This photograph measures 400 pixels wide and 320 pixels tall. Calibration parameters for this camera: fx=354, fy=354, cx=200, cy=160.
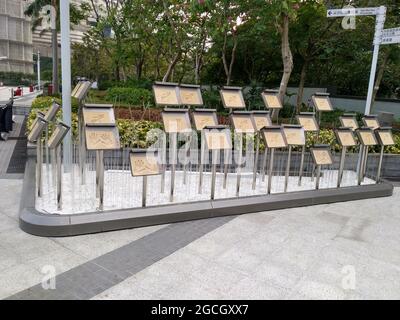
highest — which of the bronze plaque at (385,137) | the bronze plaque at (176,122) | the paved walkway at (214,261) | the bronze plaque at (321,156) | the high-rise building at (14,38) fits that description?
the high-rise building at (14,38)

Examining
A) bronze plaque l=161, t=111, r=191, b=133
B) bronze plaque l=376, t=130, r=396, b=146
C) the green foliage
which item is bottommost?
bronze plaque l=376, t=130, r=396, b=146

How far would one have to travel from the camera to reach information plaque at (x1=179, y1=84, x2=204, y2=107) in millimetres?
5010

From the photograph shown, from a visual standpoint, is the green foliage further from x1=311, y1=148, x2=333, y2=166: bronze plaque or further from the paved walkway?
the paved walkway

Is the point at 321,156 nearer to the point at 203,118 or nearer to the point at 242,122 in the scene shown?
the point at 242,122

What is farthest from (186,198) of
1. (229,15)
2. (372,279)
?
(229,15)

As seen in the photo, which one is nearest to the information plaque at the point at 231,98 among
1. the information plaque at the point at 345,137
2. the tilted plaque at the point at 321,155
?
the tilted plaque at the point at 321,155

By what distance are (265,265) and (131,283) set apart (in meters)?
1.28

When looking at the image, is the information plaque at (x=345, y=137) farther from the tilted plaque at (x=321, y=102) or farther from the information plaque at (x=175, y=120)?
the information plaque at (x=175, y=120)

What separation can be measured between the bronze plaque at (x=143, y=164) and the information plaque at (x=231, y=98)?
1672 millimetres

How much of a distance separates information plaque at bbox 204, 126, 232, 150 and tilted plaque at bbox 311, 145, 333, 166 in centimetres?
146

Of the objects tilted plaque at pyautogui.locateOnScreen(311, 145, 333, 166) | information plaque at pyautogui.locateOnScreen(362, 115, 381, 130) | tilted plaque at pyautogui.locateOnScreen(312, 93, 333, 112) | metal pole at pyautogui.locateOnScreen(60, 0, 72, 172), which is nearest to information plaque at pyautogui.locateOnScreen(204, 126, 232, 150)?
tilted plaque at pyautogui.locateOnScreen(311, 145, 333, 166)

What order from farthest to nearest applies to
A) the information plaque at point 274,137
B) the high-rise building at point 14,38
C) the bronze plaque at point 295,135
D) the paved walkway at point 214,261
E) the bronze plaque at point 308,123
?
the high-rise building at point 14,38
the bronze plaque at point 308,123
the bronze plaque at point 295,135
the information plaque at point 274,137
the paved walkway at point 214,261

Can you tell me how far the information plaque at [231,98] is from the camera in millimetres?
5230
